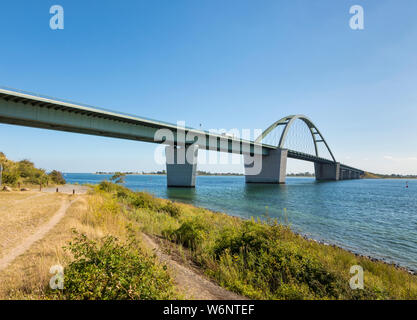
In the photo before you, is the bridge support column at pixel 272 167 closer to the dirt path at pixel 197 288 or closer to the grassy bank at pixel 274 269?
the grassy bank at pixel 274 269

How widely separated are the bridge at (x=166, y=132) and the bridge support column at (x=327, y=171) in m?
25.1

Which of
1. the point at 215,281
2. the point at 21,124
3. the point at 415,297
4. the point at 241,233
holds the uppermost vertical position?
the point at 21,124

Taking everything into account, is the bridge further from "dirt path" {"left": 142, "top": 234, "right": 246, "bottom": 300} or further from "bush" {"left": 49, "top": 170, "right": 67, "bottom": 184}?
"dirt path" {"left": 142, "top": 234, "right": 246, "bottom": 300}

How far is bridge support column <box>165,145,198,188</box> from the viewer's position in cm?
5291

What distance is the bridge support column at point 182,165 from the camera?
174 ft

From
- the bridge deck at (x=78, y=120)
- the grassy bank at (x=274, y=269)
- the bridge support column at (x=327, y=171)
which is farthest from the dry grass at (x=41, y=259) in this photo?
the bridge support column at (x=327, y=171)

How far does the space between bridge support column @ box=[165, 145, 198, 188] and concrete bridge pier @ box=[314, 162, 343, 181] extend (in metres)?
99.8

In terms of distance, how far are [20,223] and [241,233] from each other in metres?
9.86

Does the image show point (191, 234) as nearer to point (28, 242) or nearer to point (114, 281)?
point (114, 281)

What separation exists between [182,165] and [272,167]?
3799 centimetres

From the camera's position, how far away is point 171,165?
181 feet
